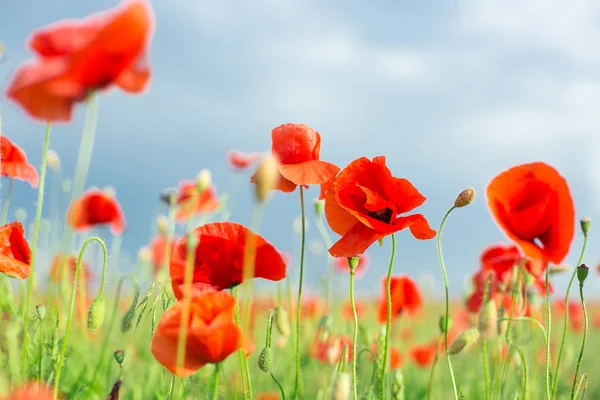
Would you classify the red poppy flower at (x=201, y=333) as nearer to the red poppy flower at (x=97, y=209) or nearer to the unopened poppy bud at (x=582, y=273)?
the unopened poppy bud at (x=582, y=273)

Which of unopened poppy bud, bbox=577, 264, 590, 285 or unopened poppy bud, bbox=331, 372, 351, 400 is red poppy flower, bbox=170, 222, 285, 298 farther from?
unopened poppy bud, bbox=577, 264, 590, 285

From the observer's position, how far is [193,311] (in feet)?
4.62

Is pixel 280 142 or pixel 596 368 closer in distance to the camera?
pixel 280 142

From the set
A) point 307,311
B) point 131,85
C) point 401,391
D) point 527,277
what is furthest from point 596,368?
point 131,85

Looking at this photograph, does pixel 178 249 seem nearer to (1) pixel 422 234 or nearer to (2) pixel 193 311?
(2) pixel 193 311

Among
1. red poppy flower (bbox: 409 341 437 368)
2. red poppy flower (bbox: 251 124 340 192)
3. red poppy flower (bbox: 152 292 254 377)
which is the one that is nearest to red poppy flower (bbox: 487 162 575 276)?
red poppy flower (bbox: 251 124 340 192)

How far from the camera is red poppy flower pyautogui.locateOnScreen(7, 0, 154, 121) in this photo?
901 millimetres

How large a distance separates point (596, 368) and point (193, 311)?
4898 mm

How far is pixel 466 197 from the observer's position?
62.3 inches

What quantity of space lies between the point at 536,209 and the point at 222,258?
0.76 meters

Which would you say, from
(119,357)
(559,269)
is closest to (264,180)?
(119,357)

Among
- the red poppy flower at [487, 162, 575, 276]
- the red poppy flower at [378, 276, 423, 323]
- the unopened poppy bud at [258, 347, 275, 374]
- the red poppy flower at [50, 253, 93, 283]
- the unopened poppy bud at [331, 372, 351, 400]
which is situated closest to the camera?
the unopened poppy bud at [331, 372, 351, 400]

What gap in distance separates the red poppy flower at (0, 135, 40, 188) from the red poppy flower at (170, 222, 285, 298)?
651mm

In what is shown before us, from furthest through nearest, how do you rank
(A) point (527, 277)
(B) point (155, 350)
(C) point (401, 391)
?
(A) point (527, 277)
(C) point (401, 391)
(B) point (155, 350)
